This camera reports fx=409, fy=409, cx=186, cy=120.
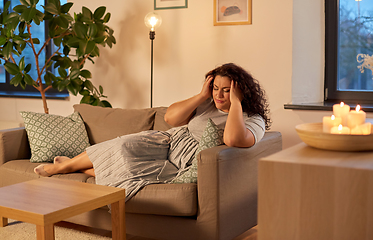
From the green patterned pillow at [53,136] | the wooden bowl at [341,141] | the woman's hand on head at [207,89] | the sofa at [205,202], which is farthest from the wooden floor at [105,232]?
the wooden bowl at [341,141]

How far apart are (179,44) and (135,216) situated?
1771 mm

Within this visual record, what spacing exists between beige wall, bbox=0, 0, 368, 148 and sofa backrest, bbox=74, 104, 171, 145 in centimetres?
71

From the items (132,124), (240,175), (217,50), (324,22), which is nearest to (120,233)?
(240,175)

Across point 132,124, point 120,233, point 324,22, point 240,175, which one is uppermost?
point 324,22

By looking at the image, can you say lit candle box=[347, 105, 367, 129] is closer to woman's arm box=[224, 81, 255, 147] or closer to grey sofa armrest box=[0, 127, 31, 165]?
woman's arm box=[224, 81, 255, 147]

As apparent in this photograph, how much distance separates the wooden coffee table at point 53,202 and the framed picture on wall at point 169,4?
6.28ft

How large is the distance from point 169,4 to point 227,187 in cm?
202

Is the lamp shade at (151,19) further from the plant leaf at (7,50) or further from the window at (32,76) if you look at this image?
Result: the window at (32,76)

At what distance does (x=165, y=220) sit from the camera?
2156 mm

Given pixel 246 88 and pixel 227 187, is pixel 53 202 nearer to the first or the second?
pixel 227 187

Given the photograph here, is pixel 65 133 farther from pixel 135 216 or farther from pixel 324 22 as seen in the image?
pixel 324 22

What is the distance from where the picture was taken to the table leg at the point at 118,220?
205 cm

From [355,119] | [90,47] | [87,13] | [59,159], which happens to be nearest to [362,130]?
[355,119]

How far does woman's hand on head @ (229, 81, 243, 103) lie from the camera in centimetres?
232
